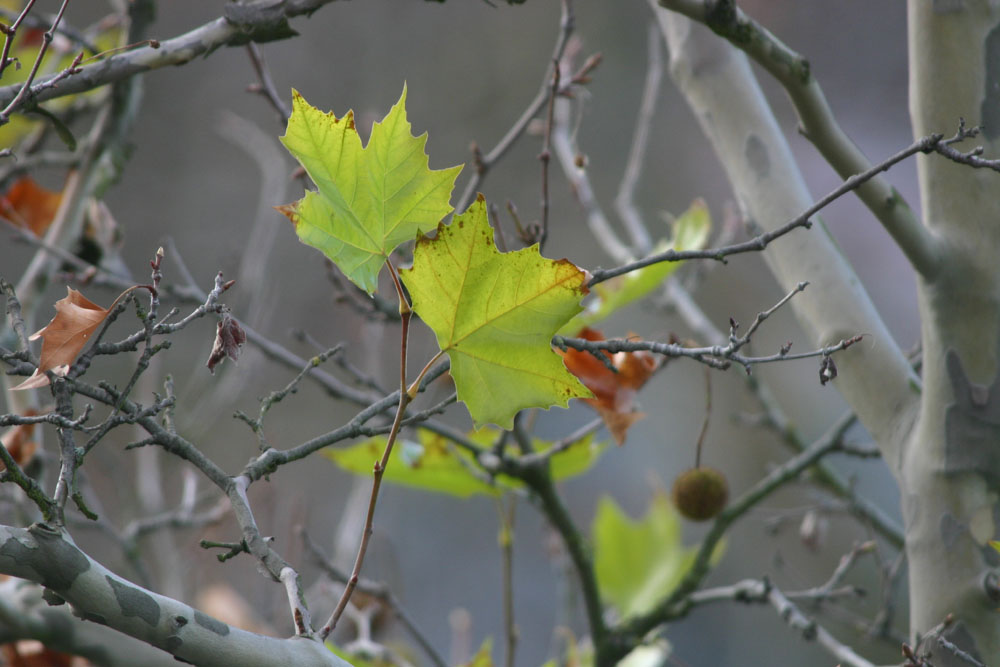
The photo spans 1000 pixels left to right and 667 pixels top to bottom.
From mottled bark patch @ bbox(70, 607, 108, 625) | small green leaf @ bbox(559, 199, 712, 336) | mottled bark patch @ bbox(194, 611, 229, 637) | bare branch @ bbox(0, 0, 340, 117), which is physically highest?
bare branch @ bbox(0, 0, 340, 117)

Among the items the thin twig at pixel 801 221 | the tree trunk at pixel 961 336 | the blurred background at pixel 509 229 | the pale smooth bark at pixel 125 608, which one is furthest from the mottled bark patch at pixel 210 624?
the blurred background at pixel 509 229

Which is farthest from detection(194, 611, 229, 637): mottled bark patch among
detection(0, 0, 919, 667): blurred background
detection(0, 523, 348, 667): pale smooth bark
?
detection(0, 0, 919, 667): blurred background

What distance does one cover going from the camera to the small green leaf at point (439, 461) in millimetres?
671

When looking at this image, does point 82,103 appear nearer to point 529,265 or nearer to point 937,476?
point 529,265

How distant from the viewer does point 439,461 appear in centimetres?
68

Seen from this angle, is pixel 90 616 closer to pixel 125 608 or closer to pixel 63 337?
pixel 125 608

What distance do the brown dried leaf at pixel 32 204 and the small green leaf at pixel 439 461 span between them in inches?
15.3

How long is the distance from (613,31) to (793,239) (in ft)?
6.32

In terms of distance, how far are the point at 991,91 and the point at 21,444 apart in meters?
0.69

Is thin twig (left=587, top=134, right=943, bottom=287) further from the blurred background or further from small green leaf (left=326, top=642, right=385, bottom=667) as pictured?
the blurred background

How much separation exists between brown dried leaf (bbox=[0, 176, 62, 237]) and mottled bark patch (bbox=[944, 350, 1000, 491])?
79cm

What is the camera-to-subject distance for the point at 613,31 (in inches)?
93.0

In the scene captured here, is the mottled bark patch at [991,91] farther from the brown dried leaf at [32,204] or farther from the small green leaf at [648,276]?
the brown dried leaf at [32,204]

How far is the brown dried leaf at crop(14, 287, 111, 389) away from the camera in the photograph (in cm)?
35
